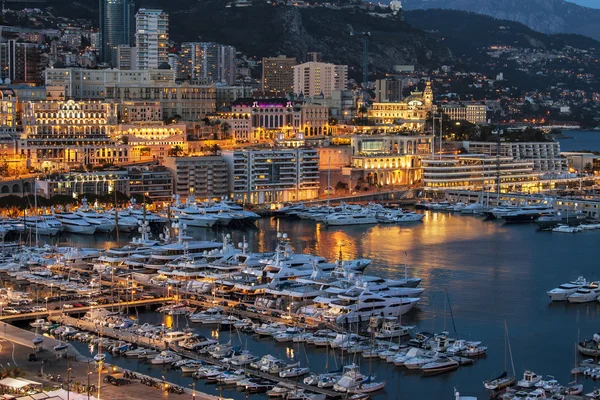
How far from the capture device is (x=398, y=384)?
64.2ft

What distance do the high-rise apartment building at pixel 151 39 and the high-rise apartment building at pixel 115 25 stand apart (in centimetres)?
981

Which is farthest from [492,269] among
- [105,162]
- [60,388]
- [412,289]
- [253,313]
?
[105,162]

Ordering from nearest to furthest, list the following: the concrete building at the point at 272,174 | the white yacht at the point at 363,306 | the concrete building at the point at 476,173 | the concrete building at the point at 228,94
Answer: the white yacht at the point at 363,306, the concrete building at the point at 272,174, the concrete building at the point at 476,173, the concrete building at the point at 228,94

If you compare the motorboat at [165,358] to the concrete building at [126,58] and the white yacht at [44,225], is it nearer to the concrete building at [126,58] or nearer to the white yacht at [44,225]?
the white yacht at [44,225]

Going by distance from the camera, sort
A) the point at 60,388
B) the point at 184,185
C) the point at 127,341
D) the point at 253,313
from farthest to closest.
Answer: the point at 184,185 → the point at 253,313 → the point at 127,341 → the point at 60,388

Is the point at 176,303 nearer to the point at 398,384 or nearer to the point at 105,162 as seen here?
the point at 398,384

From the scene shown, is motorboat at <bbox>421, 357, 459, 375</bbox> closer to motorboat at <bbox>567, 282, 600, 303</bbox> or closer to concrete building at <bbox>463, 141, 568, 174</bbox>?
motorboat at <bbox>567, 282, 600, 303</bbox>

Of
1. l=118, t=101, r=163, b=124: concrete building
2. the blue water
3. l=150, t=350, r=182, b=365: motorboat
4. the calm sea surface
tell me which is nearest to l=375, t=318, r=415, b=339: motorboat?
the calm sea surface

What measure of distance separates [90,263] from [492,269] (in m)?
9.79

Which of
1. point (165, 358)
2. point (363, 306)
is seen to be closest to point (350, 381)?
point (165, 358)

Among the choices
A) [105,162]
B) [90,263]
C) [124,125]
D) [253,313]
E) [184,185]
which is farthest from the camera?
[124,125]

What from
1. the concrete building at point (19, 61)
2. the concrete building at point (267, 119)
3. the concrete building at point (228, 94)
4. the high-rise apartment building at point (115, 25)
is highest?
the high-rise apartment building at point (115, 25)

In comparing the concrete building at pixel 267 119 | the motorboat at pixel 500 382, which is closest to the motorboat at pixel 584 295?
the motorboat at pixel 500 382

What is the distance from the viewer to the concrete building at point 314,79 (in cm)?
7225
